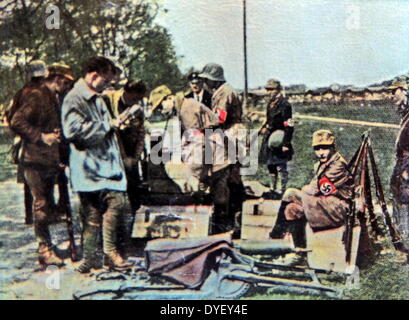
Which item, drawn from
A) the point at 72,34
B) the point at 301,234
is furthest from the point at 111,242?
the point at 72,34

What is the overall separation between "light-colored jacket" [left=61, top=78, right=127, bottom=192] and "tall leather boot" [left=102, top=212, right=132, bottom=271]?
29 cm

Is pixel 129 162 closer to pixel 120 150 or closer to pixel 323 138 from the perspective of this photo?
pixel 120 150

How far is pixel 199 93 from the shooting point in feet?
28.4

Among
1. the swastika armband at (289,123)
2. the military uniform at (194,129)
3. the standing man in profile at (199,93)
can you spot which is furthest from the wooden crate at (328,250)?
the standing man in profile at (199,93)

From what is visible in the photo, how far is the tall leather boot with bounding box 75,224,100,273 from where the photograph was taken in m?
8.64

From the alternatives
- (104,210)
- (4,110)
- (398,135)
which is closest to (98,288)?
(104,210)

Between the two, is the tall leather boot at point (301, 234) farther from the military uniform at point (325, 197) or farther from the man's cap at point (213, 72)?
the man's cap at point (213, 72)

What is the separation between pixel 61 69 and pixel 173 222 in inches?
68.7

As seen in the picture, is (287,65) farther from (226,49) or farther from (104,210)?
(104,210)

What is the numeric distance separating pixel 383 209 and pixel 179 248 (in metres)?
1.96

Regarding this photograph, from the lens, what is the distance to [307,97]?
28.5ft

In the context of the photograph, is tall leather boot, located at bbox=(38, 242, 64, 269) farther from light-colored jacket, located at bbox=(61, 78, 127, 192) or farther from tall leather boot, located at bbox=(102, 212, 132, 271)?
light-colored jacket, located at bbox=(61, 78, 127, 192)

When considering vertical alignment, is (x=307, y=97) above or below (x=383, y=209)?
above

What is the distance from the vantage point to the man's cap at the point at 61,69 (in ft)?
28.1
